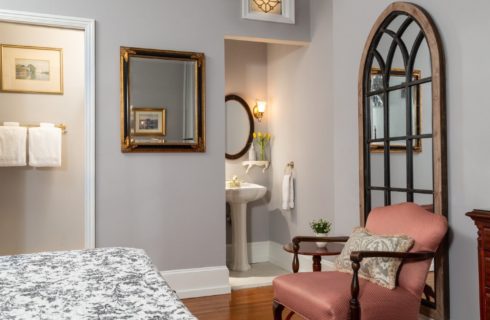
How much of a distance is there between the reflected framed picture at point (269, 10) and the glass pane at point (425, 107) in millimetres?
1872

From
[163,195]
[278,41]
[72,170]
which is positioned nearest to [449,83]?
[278,41]

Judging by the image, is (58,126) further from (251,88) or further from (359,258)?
(359,258)

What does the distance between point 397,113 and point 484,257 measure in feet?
3.84

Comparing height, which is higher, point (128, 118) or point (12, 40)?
point (12, 40)

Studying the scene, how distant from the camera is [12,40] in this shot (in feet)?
15.2

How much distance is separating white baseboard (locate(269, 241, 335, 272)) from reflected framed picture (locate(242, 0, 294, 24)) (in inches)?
89.8

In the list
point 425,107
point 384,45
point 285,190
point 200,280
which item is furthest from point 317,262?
point 285,190

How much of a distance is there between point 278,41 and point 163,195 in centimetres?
182

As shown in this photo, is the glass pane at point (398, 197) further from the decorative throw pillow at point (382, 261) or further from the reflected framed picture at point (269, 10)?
the reflected framed picture at point (269, 10)

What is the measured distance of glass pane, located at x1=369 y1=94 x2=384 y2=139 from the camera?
330 centimetres

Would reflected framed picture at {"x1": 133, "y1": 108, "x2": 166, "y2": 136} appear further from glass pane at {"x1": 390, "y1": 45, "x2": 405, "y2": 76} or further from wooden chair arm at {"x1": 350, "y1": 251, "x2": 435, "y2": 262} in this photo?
wooden chair arm at {"x1": 350, "y1": 251, "x2": 435, "y2": 262}

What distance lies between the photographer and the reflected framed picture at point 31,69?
4598 millimetres

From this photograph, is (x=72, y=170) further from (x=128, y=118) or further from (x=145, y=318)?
(x=145, y=318)

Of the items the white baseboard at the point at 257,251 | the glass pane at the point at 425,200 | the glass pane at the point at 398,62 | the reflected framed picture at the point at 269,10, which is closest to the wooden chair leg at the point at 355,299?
the glass pane at the point at 425,200
